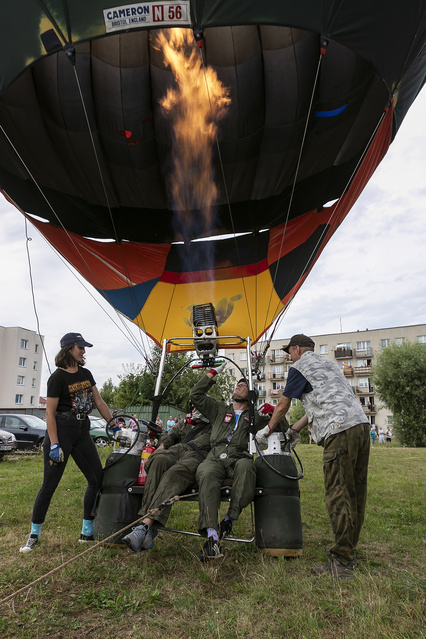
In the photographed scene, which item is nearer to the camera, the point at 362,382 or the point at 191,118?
the point at 191,118

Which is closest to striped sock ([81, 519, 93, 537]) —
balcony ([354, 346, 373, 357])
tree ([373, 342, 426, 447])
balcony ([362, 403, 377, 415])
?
tree ([373, 342, 426, 447])

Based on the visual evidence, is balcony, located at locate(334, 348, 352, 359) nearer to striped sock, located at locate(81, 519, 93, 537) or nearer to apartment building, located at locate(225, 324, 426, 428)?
apartment building, located at locate(225, 324, 426, 428)

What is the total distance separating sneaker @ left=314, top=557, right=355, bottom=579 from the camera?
319cm

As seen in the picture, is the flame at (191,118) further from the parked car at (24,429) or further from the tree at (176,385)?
the tree at (176,385)

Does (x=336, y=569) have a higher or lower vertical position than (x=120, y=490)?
lower

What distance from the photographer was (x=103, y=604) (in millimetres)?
2760

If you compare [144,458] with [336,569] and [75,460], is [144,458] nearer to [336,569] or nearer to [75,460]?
[75,460]

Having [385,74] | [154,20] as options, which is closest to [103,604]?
[154,20]

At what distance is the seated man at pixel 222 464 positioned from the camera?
140 inches

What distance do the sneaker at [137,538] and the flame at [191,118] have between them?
14.7 feet

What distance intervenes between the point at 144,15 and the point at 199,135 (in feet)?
7.25

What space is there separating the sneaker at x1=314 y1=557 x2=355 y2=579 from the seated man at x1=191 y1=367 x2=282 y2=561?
0.71m

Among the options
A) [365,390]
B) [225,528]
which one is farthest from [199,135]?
[365,390]

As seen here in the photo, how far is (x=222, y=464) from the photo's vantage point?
163 inches
